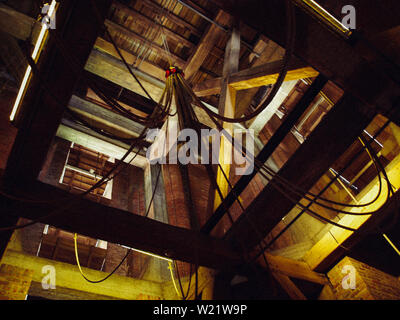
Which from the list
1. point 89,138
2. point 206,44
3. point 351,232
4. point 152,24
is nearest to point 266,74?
point 351,232

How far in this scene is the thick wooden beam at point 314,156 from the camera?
2.69 m

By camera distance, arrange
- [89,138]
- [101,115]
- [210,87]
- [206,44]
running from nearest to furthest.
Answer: [210,87], [206,44], [101,115], [89,138]

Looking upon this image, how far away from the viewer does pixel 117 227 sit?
3020 mm

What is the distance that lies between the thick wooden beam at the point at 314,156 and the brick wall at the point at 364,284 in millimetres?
1414

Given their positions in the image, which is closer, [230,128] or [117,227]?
[117,227]

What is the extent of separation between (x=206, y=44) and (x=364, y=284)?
Answer: 512 cm

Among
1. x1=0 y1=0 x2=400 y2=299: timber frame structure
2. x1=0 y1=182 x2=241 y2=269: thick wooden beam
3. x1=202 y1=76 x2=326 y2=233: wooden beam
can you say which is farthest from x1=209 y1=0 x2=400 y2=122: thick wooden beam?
x1=0 y1=182 x2=241 y2=269: thick wooden beam

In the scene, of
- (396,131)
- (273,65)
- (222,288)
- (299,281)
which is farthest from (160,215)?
(396,131)

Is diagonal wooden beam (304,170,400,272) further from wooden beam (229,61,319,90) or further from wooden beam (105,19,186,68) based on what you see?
wooden beam (105,19,186,68)

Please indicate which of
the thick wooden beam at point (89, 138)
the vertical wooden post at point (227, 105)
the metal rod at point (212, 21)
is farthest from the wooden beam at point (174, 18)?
the thick wooden beam at point (89, 138)

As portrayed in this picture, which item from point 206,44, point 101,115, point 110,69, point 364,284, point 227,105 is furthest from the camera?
point 101,115

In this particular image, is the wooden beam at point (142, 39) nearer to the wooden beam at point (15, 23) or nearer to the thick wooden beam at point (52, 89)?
the wooden beam at point (15, 23)

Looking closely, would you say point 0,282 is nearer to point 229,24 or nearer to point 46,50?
point 46,50

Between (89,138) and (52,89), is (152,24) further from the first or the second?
(52,89)
